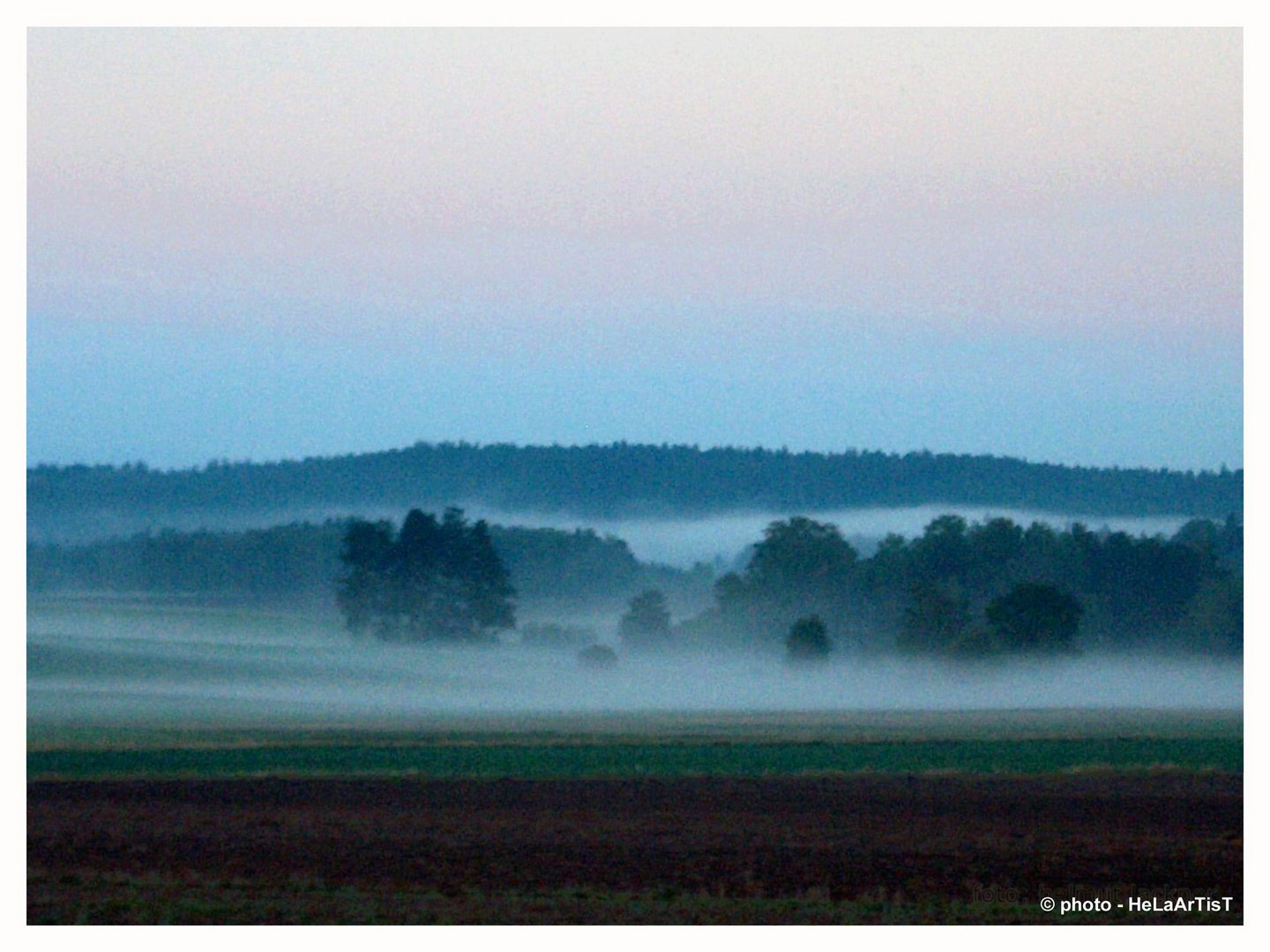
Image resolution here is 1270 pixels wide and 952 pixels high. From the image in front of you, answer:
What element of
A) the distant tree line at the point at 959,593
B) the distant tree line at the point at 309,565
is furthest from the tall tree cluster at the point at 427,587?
the distant tree line at the point at 959,593

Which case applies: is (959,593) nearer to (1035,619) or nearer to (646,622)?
(1035,619)

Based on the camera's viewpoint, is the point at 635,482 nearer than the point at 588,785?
No

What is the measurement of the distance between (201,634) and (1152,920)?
7651mm

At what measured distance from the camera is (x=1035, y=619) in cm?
1430

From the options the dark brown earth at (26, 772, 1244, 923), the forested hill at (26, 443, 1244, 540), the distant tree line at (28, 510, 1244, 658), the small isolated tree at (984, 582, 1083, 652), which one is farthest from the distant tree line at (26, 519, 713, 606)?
the small isolated tree at (984, 582, 1083, 652)

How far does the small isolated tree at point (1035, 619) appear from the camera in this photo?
1422 cm

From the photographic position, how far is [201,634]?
13953 mm

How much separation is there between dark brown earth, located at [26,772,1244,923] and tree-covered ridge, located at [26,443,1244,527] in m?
2.30

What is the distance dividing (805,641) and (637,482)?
1.98 m

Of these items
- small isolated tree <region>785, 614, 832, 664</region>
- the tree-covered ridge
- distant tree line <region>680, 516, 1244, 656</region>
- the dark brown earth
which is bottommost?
the dark brown earth

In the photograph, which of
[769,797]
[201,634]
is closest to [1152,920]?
[769,797]

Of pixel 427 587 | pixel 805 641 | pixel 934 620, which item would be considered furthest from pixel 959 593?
pixel 427 587

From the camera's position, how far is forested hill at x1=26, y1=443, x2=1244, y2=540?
13891 mm

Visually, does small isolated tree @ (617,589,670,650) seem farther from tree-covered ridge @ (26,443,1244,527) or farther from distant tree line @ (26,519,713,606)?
tree-covered ridge @ (26,443,1244,527)
